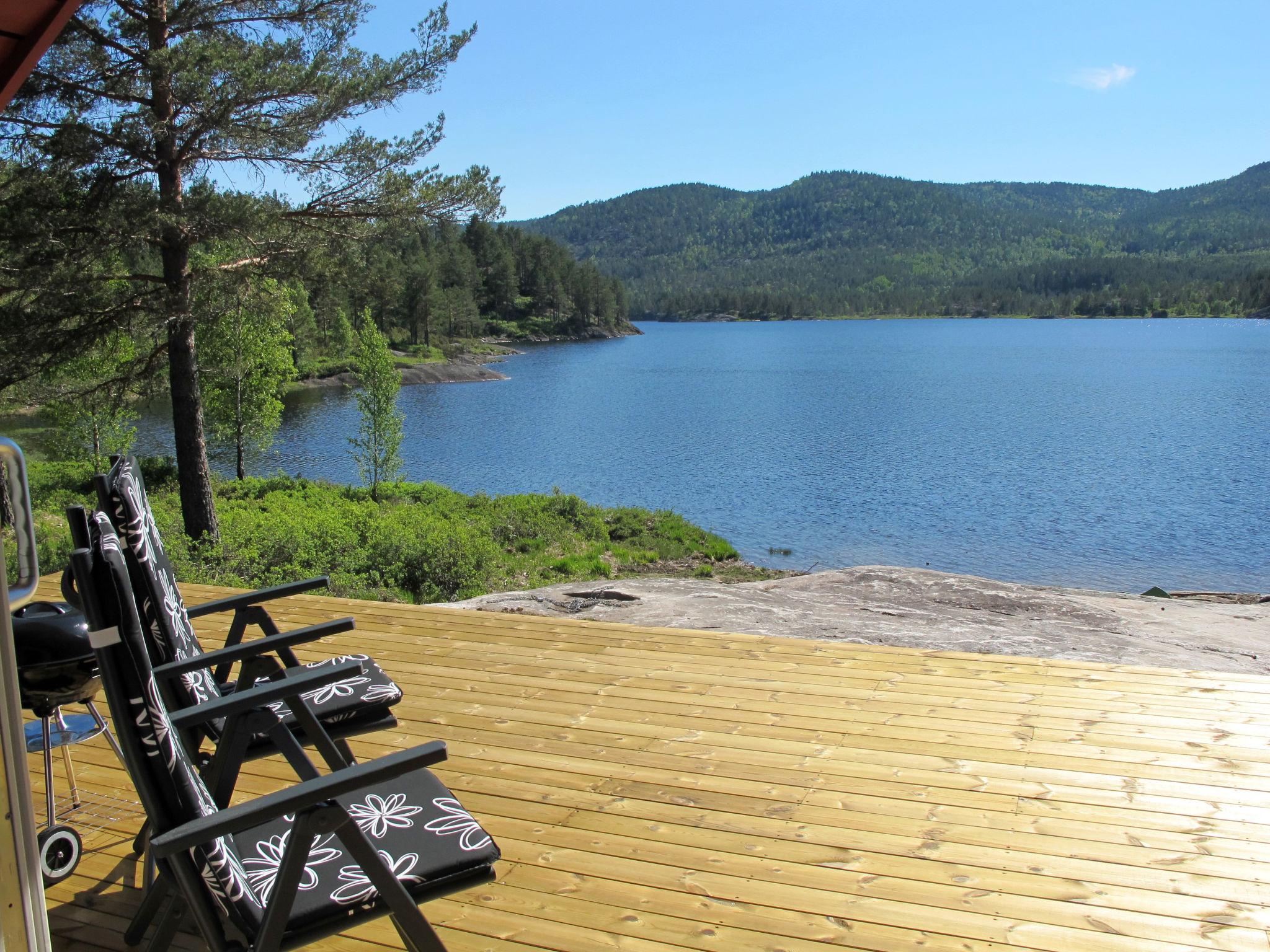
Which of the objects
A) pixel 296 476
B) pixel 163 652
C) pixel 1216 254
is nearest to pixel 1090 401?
pixel 296 476

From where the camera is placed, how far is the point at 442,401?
37156 mm

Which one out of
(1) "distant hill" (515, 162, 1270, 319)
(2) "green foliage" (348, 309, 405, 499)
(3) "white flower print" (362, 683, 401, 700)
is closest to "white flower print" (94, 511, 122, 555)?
(3) "white flower print" (362, 683, 401, 700)

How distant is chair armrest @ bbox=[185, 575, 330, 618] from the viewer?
2.47 m

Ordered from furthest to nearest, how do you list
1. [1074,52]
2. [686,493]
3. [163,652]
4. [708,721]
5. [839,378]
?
[839,378], [686,493], [1074,52], [708,721], [163,652]

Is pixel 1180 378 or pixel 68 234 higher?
pixel 68 234

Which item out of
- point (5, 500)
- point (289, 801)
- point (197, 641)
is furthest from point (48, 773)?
point (289, 801)

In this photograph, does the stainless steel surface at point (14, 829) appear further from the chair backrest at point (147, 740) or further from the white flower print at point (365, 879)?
the white flower print at point (365, 879)

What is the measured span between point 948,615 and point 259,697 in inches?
190

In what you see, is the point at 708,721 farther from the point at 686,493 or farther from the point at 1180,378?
the point at 1180,378

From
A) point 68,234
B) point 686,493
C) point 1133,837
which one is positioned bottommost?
point 686,493

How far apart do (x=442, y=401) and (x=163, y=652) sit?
35948 millimetres

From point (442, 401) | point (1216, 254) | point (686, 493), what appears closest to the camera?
point (686, 493)

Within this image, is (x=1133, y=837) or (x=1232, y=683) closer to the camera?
(x=1133, y=837)

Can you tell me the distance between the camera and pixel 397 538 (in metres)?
10.8
